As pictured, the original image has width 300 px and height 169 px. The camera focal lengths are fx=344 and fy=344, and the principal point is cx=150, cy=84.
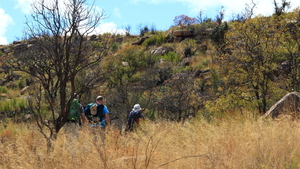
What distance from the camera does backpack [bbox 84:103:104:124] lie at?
8578 millimetres

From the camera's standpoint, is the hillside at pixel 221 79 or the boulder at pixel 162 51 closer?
the hillside at pixel 221 79

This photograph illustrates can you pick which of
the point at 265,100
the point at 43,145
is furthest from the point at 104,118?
the point at 265,100

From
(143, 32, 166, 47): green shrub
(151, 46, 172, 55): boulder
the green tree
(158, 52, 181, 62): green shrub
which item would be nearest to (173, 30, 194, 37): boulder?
(143, 32, 166, 47): green shrub

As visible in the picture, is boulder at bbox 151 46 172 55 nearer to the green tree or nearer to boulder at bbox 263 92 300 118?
the green tree

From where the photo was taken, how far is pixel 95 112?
8609mm

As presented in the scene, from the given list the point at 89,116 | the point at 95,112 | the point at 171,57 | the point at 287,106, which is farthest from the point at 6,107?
the point at 287,106

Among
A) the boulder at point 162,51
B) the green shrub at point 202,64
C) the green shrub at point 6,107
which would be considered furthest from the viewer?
the boulder at point 162,51

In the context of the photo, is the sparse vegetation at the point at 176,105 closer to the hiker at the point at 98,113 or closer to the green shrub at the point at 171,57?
the green shrub at the point at 171,57

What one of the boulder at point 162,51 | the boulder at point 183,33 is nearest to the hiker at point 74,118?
the boulder at point 162,51

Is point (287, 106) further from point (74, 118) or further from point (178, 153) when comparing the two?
point (74, 118)

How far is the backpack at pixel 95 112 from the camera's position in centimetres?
858

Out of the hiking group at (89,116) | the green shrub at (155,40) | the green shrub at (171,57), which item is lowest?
the hiking group at (89,116)

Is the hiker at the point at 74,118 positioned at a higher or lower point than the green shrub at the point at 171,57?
lower

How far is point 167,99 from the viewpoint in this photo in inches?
635
